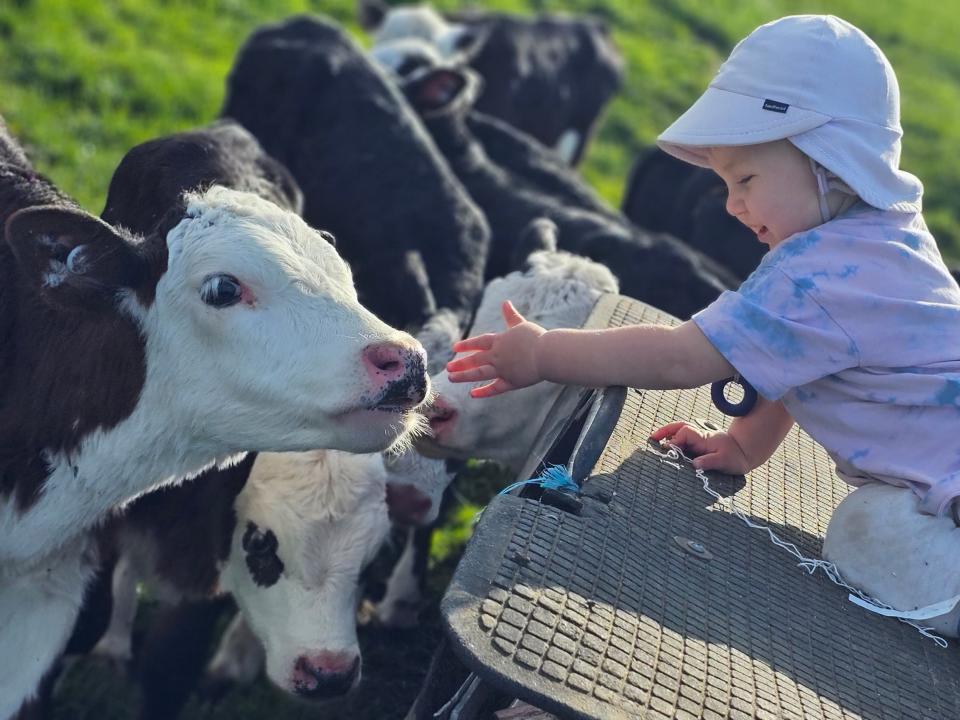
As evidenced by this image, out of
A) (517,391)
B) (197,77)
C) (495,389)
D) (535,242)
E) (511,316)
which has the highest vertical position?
(511,316)

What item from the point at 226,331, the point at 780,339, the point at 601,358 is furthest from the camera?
the point at 601,358

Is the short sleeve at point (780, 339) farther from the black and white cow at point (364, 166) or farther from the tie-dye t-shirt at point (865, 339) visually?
the black and white cow at point (364, 166)

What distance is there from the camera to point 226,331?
2.63m

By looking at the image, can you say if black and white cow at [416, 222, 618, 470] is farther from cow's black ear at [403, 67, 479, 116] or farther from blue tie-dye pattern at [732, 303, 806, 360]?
cow's black ear at [403, 67, 479, 116]

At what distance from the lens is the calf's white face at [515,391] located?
3569 millimetres

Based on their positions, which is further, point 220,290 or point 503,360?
point 503,360

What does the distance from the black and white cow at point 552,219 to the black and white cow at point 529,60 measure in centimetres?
224

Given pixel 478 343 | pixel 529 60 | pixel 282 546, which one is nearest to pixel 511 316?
pixel 478 343

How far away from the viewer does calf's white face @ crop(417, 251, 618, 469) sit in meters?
3.57

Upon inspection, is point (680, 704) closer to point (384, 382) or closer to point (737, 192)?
point (384, 382)

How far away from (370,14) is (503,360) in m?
8.62

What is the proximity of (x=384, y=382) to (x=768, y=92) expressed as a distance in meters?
1.14

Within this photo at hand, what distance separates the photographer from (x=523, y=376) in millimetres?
2930

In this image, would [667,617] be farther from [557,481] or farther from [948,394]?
[948,394]
